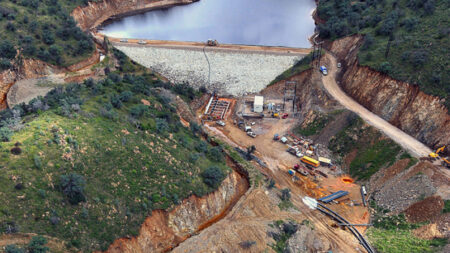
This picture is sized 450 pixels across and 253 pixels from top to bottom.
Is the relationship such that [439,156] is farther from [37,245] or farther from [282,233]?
[37,245]

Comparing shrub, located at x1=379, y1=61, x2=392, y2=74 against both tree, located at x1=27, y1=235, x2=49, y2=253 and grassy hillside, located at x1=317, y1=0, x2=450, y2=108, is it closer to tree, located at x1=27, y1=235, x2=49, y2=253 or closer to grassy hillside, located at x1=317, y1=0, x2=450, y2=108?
grassy hillside, located at x1=317, y1=0, x2=450, y2=108

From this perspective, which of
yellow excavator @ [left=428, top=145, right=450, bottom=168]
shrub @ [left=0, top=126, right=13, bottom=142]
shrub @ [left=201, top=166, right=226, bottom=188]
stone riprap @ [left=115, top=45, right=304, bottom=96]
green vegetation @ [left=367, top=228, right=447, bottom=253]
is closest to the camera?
shrub @ [left=0, top=126, right=13, bottom=142]

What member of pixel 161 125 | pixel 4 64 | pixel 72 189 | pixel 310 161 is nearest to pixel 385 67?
pixel 310 161

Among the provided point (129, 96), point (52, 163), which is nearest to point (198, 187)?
point (52, 163)

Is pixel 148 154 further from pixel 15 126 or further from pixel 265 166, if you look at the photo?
pixel 265 166

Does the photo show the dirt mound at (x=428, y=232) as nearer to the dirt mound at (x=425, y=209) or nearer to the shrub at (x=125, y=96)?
the dirt mound at (x=425, y=209)

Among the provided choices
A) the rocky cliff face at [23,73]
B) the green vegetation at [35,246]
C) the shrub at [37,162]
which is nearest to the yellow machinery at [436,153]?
the green vegetation at [35,246]

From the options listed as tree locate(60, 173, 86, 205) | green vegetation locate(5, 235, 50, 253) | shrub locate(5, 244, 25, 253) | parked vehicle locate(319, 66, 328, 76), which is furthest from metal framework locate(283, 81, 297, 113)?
shrub locate(5, 244, 25, 253)
